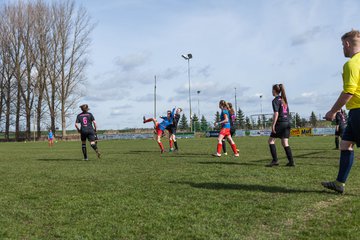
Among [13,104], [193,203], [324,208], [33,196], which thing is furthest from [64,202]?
[13,104]

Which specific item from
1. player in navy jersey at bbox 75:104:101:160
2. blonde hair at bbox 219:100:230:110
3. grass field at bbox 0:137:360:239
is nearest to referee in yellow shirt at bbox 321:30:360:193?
grass field at bbox 0:137:360:239

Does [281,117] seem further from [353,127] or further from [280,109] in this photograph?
[353,127]

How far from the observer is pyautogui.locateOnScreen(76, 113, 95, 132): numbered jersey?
1210cm

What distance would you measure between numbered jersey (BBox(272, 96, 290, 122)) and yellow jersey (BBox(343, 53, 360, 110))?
12.1ft

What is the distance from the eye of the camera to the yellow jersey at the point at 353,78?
434 centimetres

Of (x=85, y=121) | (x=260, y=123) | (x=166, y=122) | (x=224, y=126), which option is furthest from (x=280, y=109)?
(x=260, y=123)

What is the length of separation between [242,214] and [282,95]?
492 centimetres

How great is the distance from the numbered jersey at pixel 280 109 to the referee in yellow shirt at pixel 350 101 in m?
3.35

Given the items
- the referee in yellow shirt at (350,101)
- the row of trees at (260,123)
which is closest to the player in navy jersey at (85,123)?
the referee in yellow shirt at (350,101)

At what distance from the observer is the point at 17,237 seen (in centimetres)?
342

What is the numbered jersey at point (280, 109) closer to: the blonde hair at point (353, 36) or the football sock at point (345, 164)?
the football sock at point (345, 164)

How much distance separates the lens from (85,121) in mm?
12125

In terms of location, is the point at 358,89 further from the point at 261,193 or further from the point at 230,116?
the point at 230,116

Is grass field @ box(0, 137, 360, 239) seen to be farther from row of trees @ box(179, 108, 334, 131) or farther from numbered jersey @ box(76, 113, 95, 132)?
row of trees @ box(179, 108, 334, 131)
